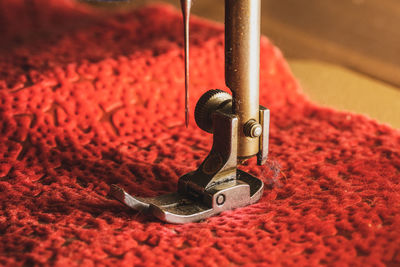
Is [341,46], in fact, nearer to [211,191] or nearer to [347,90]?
[347,90]

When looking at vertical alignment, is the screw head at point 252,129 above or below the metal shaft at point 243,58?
below

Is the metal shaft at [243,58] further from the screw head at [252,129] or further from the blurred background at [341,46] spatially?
the blurred background at [341,46]

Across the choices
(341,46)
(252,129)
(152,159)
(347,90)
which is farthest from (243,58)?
(341,46)

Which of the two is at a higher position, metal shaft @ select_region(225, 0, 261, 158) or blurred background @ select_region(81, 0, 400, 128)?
metal shaft @ select_region(225, 0, 261, 158)

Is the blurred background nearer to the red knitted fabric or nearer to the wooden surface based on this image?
the wooden surface

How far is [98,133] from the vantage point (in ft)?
2.58

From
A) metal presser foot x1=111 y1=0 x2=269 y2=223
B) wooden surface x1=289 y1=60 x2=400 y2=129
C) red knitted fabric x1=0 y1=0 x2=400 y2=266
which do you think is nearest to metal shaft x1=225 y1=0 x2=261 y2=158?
metal presser foot x1=111 y1=0 x2=269 y2=223

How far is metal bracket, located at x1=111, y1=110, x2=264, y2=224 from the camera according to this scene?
22.8 inches

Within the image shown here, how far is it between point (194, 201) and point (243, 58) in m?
0.16

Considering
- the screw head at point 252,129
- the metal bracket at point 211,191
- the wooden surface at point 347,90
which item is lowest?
the wooden surface at point 347,90

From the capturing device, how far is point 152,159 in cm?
75

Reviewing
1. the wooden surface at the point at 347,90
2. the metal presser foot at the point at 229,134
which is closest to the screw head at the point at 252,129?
the metal presser foot at the point at 229,134

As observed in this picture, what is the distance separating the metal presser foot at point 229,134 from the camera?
1.86 ft

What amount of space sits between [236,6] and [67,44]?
0.53 m
